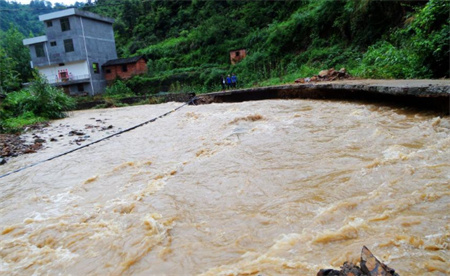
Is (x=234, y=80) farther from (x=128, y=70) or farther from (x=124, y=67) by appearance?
(x=124, y=67)

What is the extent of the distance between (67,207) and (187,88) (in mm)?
20883

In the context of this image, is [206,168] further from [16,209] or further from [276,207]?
[16,209]

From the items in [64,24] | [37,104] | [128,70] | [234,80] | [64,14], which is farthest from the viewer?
[128,70]

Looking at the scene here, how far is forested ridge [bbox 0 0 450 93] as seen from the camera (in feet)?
25.7

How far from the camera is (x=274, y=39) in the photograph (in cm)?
2177

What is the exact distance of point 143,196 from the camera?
3363 mm

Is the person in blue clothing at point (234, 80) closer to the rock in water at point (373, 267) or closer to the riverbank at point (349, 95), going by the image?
the riverbank at point (349, 95)

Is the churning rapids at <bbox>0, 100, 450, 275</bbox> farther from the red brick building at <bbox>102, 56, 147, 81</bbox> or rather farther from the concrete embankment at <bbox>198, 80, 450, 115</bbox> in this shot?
the red brick building at <bbox>102, 56, 147, 81</bbox>

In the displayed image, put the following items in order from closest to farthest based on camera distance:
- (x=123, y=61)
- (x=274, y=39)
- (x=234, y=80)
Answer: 1. (x=234, y=80)
2. (x=274, y=39)
3. (x=123, y=61)

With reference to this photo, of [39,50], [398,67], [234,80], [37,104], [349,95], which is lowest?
[349,95]

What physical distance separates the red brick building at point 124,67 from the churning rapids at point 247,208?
88.2 feet

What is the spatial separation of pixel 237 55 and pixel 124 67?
13.2m

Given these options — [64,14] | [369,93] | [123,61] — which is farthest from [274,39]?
[64,14]

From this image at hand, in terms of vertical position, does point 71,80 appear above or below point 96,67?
below
